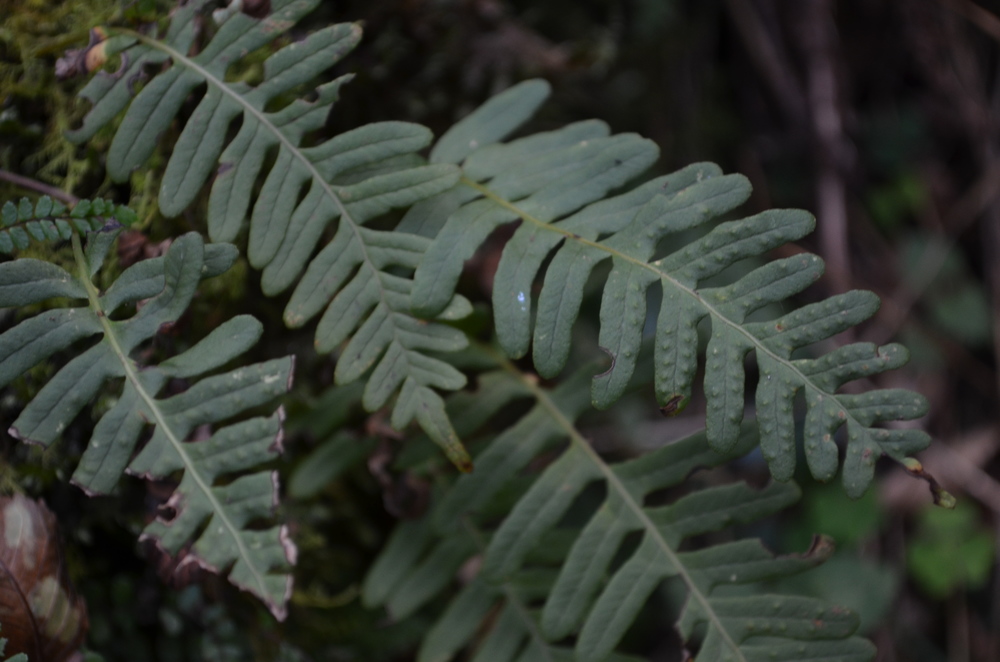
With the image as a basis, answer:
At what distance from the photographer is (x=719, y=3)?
3.17 m

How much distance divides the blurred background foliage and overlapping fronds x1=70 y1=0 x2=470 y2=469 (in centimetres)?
18

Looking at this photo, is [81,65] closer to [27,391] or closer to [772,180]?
[27,391]

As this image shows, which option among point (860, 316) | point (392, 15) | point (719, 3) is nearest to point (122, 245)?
point (392, 15)

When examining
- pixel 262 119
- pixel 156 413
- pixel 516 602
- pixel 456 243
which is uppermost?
pixel 262 119

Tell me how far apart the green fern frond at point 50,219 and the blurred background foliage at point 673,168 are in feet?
0.74

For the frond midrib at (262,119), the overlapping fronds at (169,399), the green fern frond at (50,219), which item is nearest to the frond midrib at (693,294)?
the frond midrib at (262,119)

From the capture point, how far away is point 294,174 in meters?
1.49

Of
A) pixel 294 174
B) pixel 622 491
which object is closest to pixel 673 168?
pixel 622 491

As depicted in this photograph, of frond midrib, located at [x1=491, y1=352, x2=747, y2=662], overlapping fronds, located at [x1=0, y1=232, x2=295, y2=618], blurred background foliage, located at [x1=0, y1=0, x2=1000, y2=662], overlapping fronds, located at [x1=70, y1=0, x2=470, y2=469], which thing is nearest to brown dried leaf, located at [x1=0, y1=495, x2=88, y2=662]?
blurred background foliage, located at [x1=0, y1=0, x2=1000, y2=662]

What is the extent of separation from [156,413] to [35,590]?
0.44 m

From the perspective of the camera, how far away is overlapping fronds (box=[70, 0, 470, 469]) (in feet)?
4.71

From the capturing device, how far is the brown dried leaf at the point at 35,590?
1.34 metres

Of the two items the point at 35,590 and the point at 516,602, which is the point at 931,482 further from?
the point at 35,590

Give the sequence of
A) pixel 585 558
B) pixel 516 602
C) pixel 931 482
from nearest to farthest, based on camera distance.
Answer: pixel 931 482 < pixel 585 558 < pixel 516 602
